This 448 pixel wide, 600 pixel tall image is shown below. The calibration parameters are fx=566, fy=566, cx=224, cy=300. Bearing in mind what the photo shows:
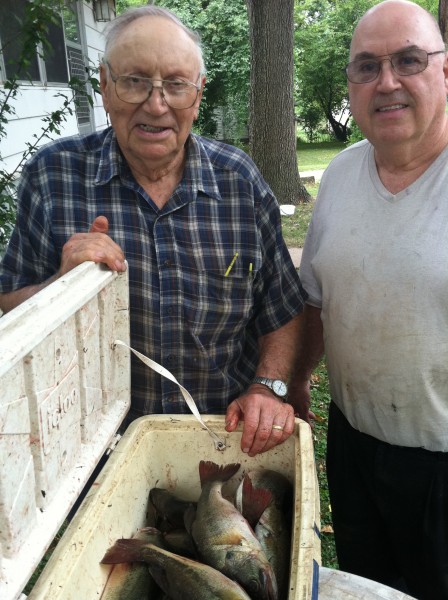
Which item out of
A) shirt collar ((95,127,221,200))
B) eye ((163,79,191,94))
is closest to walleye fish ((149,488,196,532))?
shirt collar ((95,127,221,200))

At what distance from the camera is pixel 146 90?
1.97m

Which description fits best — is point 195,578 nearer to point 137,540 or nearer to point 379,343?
point 137,540

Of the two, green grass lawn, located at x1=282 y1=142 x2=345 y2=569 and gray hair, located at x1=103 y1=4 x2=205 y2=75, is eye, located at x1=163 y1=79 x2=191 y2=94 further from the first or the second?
green grass lawn, located at x1=282 y1=142 x2=345 y2=569

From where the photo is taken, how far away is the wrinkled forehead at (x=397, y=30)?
2008 millimetres

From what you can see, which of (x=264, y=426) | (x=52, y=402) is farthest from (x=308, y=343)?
(x=52, y=402)

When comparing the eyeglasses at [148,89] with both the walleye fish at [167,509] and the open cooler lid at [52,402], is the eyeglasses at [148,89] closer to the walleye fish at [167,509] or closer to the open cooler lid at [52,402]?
the open cooler lid at [52,402]

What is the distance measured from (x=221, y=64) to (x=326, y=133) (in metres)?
7.46

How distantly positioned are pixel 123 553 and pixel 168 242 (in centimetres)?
103

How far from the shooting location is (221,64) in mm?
21781

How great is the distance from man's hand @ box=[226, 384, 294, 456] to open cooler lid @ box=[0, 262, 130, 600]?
0.43 metres

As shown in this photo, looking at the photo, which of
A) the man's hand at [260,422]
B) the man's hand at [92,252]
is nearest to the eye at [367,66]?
the man's hand at [92,252]

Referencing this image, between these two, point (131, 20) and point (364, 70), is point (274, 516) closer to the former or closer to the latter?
point (364, 70)

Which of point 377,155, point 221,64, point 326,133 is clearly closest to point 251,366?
point 377,155

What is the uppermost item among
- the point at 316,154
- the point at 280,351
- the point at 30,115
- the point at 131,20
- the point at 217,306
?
the point at 30,115
